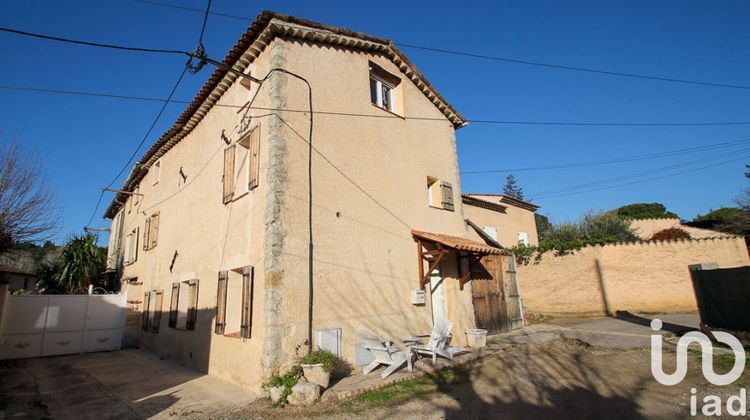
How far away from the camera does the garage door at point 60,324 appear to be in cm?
1147

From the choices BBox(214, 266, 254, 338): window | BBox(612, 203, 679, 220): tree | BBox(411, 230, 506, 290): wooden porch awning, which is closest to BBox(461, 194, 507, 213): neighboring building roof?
BBox(411, 230, 506, 290): wooden porch awning

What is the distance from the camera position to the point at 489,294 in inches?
455

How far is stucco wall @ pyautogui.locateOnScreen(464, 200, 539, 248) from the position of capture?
17.3 meters

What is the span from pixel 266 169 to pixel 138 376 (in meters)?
5.55

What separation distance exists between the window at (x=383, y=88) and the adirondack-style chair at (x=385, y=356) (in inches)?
222

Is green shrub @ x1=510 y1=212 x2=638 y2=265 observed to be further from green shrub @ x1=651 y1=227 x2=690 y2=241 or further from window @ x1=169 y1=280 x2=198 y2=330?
window @ x1=169 y1=280 x2=198 y2=330

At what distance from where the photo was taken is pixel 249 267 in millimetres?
6871

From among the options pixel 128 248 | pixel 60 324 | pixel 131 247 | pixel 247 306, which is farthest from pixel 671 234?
pixel 60 324

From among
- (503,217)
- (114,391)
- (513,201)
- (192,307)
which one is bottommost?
(114,391)

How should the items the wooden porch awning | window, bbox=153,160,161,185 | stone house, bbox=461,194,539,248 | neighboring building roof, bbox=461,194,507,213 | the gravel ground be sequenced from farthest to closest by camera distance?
stone house, bbox=461,194,539,248, neighboring building roof, bbox=461,194,507,213, window, bbox=153,160,161,185, the wooden porch awning, the gravel ground
